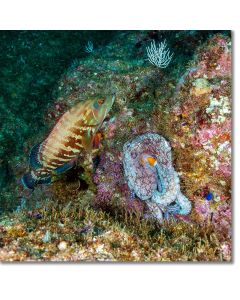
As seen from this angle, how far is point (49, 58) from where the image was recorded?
15.7 feet

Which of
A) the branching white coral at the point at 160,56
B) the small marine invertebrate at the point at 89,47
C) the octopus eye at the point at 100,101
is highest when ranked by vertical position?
the small marine invertebrate at the point at 89,47

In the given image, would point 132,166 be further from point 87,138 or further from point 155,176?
point 87,138

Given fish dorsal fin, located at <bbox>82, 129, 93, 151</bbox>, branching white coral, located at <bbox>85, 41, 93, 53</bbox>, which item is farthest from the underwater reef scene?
branching white coral, located at <bbox>85, 41, 93, 53</bbox>

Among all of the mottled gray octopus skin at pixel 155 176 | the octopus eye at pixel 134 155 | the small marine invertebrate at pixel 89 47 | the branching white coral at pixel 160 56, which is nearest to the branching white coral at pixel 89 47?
the small marine invertebrate at pixel 89 47

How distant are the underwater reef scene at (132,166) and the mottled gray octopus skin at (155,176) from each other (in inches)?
0.4

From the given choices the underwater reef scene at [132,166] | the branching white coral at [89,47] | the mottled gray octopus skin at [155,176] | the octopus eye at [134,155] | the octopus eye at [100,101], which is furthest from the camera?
the branching white coral at [89,47]

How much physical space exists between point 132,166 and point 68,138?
0.75 metres

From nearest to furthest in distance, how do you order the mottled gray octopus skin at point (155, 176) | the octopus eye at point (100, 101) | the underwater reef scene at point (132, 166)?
the octopus eye at point (100, 101), the underwater reef scene at point (132, 166), the mottled gray octopus skin at point (155, 176)

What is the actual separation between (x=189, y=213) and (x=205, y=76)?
4.64ft

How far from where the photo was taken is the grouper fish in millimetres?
2949

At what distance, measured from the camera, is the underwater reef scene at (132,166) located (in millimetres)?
3020

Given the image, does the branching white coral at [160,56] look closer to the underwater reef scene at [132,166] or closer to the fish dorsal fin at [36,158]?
the underwater reef scene at [132,166]
